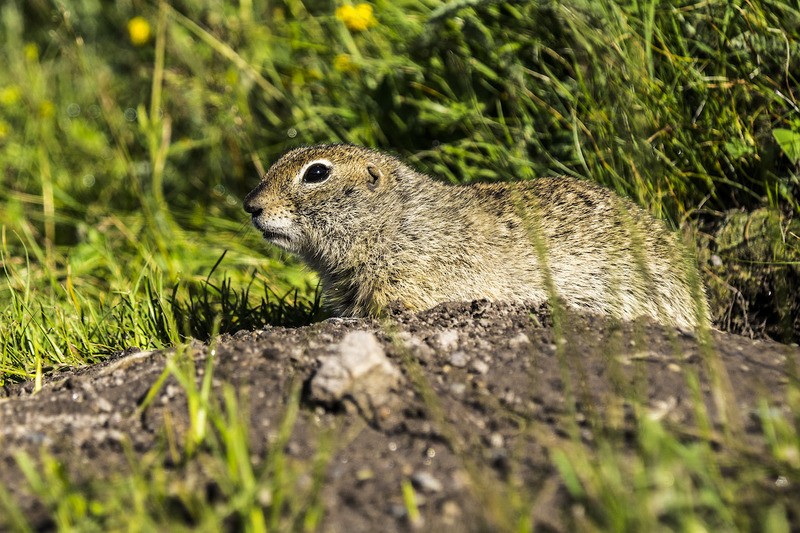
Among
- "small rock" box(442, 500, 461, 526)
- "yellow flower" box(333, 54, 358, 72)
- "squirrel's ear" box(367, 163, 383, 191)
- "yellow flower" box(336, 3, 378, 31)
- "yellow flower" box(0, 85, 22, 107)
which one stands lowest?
"small rock" box(442, 500, 461, 526)

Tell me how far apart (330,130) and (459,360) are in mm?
3091

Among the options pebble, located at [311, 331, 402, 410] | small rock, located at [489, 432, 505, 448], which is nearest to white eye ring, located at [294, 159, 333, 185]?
pebble, located at [311, 331, 402, 410]

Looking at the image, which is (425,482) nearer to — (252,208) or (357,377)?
(357,377)

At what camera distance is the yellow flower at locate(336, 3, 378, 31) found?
5516 mm

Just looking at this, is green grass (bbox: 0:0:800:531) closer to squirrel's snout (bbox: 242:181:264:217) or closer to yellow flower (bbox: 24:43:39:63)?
yellow flower (bbox: 24:43:39:63)

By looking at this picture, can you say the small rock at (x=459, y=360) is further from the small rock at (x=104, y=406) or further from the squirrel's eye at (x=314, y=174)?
the squirrel's eye at (x=314, y=174)

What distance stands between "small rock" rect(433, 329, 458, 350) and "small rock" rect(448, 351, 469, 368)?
71 mm

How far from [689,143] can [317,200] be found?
6.23ft

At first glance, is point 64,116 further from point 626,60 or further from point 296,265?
point 626,60

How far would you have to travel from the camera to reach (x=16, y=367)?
3.77 meters

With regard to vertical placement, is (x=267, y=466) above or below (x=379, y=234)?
above

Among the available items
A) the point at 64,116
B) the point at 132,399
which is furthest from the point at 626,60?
the point at 64,116

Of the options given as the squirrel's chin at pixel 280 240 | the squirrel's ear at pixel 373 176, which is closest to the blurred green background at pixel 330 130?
the squirrel's chin at pixel 280 240

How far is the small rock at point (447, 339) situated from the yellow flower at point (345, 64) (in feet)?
9.44
